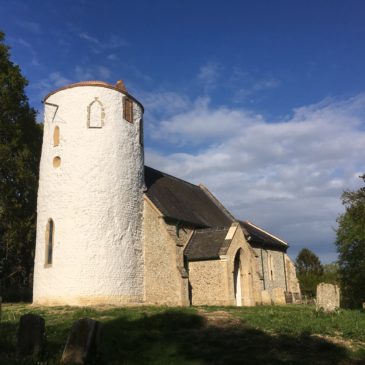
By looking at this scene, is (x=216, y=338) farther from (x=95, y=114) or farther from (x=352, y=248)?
(x=352, y=248)

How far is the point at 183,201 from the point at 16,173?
11925 mm

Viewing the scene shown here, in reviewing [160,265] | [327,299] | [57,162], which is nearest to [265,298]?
[160,265]

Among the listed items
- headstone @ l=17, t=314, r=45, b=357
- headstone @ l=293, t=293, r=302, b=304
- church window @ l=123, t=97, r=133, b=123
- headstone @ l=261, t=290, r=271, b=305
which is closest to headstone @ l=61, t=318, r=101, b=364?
headstone @ l=17, t=314, r=45, b=357

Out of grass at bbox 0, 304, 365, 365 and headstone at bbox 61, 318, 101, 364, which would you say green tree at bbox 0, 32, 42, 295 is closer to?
grass at bbox 0, 304, 365, 365

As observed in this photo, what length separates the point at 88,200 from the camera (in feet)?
79.4

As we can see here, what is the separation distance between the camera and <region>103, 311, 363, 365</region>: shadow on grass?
11281 mm

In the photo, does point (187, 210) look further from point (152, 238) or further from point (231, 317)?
point (231, 317)

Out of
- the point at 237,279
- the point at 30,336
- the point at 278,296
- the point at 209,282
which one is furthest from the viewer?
the point at 278,296

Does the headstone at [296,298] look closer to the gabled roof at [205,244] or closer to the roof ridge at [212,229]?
the roof ridge at [212,229]

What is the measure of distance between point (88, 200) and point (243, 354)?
576 inches

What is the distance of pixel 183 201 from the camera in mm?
33094

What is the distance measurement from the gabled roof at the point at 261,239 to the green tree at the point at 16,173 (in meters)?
16.7

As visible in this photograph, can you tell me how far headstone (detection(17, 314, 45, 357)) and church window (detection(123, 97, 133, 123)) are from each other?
17.6 metres

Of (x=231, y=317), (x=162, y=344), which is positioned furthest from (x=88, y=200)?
(x=162, y=344)
